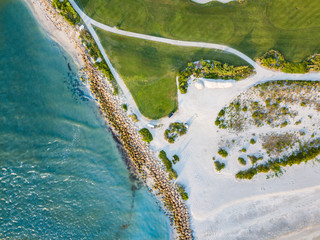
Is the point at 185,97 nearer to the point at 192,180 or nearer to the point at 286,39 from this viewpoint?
the point at 192,180

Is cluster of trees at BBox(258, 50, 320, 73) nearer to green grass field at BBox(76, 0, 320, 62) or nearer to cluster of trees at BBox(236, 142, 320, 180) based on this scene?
green grass field at BBox(76, 0, 320, 62)

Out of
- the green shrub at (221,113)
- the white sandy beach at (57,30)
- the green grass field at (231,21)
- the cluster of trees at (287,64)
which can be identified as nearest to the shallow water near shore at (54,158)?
the white sandy beach at (57,30)

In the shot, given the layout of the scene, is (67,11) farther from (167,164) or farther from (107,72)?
(167,164)

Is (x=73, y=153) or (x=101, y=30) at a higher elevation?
(x=101, y=30)

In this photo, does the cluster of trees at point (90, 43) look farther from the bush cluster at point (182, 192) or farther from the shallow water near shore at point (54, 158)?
the bush cluster at point (182, 192)

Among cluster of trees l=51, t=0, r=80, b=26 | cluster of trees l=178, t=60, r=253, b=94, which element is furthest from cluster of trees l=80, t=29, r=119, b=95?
cluster of trees l=178, t=60, r=253, b=94

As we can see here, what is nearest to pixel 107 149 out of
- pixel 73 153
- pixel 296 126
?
pixel 73 153
